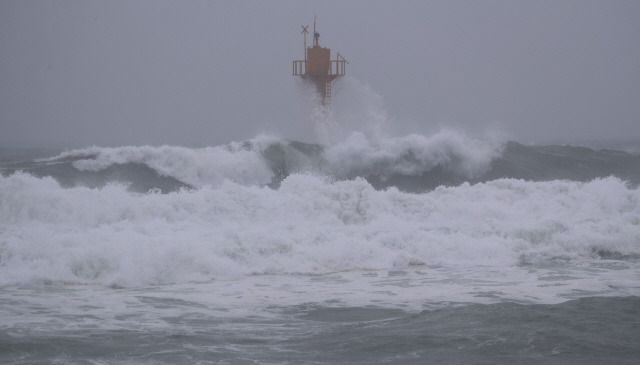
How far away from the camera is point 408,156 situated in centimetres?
1911

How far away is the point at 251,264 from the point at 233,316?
283 centimetres

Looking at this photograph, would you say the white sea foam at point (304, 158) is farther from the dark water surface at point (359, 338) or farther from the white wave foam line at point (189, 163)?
the dark water surface at point (359, 338)

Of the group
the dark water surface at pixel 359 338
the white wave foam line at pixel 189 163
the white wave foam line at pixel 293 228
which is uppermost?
the white wave foam line at pixel 189 163

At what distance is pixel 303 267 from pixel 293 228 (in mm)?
1910

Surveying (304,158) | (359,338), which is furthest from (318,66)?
(359,338)

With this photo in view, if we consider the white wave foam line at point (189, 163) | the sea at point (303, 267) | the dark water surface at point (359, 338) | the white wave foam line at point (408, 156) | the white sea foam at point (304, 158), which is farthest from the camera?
the white wave foam line at point (408, 156)

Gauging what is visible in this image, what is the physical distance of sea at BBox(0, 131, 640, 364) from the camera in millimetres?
6066

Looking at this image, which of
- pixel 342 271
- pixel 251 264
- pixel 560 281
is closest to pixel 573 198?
pixel 560 281

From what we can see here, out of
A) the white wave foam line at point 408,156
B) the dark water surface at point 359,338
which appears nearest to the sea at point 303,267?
the dark water surface at point 359,338

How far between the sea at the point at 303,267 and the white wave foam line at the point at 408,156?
355 millimetres

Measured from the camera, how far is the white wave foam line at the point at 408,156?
18.8 m

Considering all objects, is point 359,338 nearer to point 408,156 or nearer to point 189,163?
point 189,163

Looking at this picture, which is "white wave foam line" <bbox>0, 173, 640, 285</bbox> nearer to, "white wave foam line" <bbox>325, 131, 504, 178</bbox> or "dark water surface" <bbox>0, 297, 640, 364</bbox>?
"dark water surface" <bbox>0, 297, 640, 364</bbox>

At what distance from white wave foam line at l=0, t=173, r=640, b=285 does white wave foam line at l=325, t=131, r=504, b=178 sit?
4.04 m
